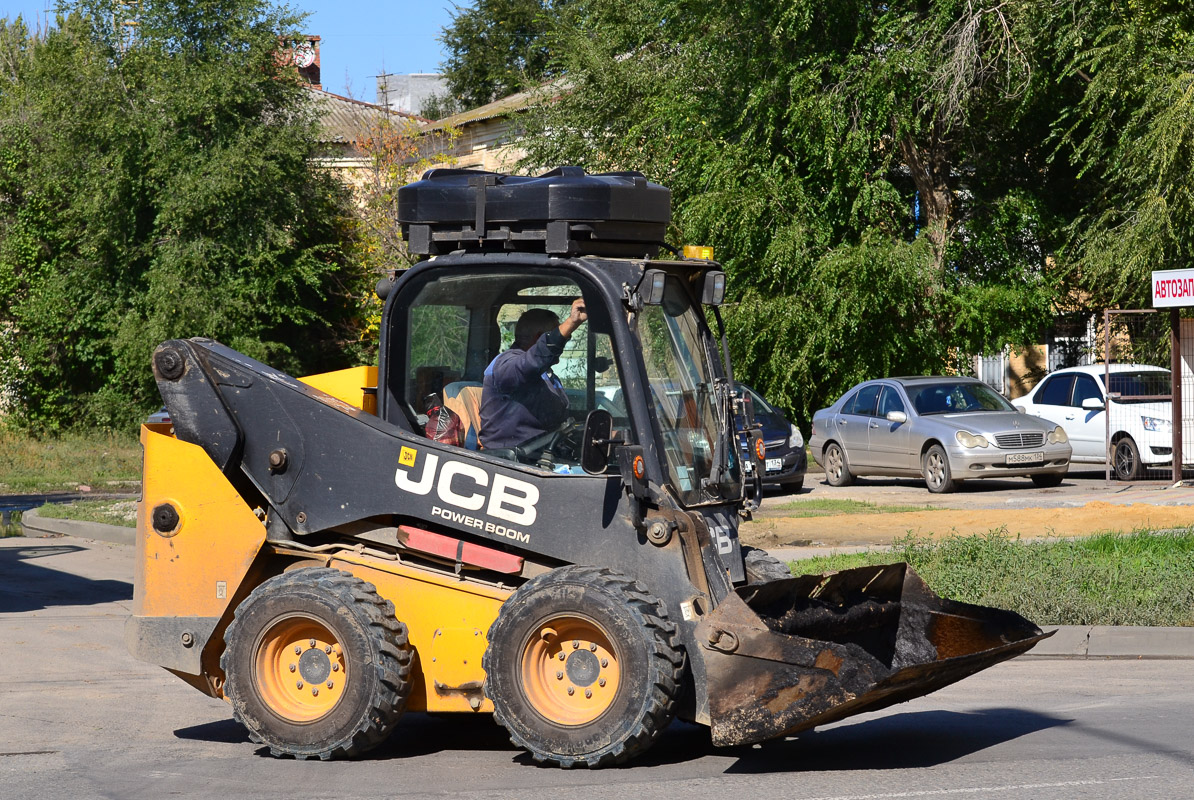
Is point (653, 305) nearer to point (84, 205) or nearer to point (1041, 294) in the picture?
point (1041, 294)

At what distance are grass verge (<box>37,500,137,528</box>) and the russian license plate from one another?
11636mm

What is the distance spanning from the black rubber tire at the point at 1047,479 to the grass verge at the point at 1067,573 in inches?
291

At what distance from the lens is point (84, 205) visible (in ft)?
109

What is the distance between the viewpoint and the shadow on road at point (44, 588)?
1255 centimetres

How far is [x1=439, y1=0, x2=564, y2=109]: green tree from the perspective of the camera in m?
59.0

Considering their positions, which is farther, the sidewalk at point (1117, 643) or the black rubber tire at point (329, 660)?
the sidewalk at point (1117, 643)

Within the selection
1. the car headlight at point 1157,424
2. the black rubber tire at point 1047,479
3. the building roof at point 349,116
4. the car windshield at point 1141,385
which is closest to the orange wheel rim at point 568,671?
the black rubber tire at point 1047,479

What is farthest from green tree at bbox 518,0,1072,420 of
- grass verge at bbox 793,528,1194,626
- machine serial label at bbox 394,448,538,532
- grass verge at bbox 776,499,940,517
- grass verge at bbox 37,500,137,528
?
machine serial label at bbox 394,448,538,532

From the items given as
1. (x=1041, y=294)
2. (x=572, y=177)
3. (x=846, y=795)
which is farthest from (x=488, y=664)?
(x=1041, y=294)

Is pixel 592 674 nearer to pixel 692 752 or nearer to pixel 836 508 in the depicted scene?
pixel 692 752

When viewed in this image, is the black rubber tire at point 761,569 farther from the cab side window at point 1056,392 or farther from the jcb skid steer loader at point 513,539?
the cab side window at point 1056,392

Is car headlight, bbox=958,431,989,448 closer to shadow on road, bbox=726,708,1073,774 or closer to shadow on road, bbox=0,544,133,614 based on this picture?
shadow on road, bbox=0,544,133,614


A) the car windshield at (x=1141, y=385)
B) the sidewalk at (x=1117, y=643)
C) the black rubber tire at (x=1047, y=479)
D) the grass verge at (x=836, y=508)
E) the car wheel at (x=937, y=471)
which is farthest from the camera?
the car windshield at (x=1141, y=385)

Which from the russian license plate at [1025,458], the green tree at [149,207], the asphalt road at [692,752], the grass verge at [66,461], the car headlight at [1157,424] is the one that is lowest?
the grass verge at [66,461]
